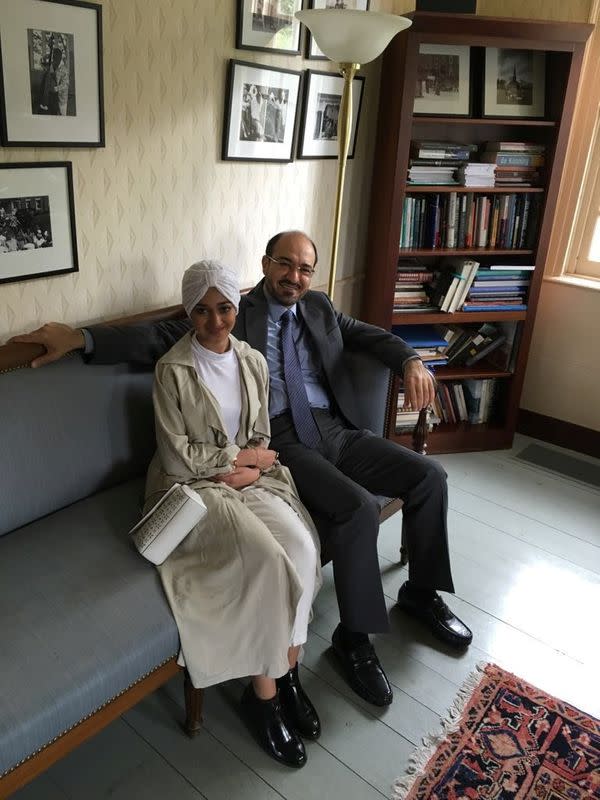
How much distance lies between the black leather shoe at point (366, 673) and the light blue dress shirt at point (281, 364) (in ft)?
2.43

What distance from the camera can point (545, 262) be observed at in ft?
10.1

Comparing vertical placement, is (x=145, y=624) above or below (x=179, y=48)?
below

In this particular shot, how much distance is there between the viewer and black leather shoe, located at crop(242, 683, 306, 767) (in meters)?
1.66

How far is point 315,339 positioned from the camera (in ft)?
7.36

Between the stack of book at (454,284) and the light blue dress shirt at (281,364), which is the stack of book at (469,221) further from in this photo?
the light blue dress shirt at (281,364)

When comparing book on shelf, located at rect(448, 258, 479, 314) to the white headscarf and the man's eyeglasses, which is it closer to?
the man's eyeglasses

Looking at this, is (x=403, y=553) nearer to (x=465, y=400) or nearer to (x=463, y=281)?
(x=465, y=400)

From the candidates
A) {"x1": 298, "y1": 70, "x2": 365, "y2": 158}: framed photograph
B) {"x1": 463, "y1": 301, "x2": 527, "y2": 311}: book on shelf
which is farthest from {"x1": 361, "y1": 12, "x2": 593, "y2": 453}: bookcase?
{"x1": 298, "y1": 70, "x2": 365, "y2": 158}: framed photograph

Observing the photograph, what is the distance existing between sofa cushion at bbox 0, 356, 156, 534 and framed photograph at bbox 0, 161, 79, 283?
0.28m

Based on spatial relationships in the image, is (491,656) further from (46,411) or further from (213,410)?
(46,411)

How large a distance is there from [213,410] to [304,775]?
92 cm

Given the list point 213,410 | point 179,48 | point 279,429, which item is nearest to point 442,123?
point 179,48

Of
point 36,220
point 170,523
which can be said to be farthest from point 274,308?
point 170,523

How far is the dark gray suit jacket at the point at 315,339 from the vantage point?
6.43 feet
